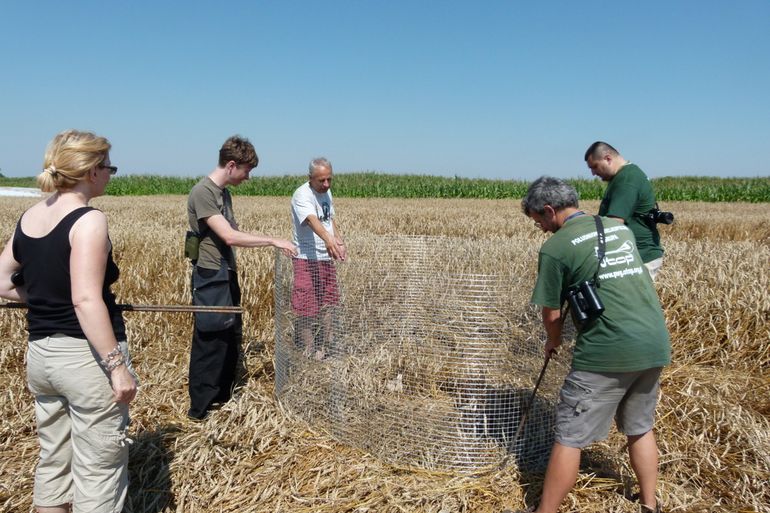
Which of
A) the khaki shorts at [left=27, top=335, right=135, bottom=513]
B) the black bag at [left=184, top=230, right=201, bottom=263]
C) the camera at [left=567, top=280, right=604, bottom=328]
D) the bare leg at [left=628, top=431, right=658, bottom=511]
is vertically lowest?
the bare leg at [left=628, top=431, right=658, bottom=511]

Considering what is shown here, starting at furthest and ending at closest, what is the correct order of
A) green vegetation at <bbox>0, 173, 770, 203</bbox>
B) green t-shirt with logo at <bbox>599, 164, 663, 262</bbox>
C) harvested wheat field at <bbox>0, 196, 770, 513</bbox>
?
green vegetation at <bbox>0, 173, 770, 203</bbox>
green t-shirt with logo at <bbox>599, 164, 663, 262</bbox>
harvested wheat field at <bbox>0, 196, 770, 513</bbox>

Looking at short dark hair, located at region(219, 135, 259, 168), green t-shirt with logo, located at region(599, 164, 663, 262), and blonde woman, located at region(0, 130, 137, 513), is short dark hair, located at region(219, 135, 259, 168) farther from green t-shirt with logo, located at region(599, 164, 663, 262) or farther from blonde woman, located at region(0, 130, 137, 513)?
green t-shirt with logo, located at region(599, 164, 663, 262)

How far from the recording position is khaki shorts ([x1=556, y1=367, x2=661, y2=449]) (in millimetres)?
2559

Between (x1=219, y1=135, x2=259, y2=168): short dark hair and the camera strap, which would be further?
(x1=219, y1=135, x2=259, y2=168): short dark hair

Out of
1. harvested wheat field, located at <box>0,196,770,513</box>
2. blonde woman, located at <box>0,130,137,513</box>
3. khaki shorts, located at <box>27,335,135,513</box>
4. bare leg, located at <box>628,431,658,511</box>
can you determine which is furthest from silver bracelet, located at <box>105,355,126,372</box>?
bare leg, located at <box>628,431,658,511</box>

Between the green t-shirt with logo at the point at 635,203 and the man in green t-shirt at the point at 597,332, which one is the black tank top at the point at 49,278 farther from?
the green t-shirt with logo at the point at 635,203

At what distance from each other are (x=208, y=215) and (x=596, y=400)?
8.33 feet

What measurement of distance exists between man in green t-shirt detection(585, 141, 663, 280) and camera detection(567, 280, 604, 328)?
2.03 meters

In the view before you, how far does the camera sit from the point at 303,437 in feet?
11.6

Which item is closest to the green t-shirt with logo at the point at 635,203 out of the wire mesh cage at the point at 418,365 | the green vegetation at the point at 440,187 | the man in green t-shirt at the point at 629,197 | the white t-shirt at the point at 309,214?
the man in green t-shirt at the point at 629,197

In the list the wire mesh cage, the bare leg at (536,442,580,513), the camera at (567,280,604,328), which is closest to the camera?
the camera at (567,280,604,328)

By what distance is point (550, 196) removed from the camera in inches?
106

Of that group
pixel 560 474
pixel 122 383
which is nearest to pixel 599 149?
pixel 560 474

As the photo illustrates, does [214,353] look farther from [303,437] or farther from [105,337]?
[105,337]
